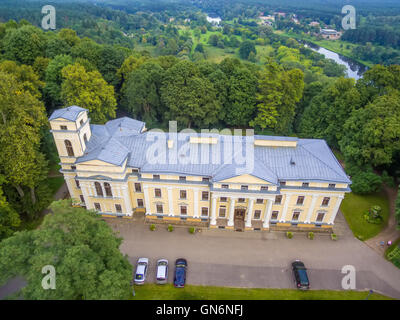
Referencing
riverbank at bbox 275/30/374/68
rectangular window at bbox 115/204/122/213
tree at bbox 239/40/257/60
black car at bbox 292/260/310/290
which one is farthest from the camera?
tree at bbox 239/40/257/60

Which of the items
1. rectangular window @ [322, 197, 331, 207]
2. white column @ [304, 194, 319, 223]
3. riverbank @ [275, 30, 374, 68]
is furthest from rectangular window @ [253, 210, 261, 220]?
riverbank @ [275, 30, 374, 68]

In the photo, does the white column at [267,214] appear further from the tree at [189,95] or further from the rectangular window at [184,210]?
the tree at [189,95]

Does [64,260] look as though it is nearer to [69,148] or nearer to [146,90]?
[69,148]

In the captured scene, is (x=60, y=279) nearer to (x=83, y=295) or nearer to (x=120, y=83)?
(x=83, y=295)

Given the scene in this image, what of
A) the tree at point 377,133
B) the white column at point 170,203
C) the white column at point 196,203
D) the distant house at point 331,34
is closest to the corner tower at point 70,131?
the white column at point 170,203

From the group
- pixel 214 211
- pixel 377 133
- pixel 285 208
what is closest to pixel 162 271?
pixel 214 211

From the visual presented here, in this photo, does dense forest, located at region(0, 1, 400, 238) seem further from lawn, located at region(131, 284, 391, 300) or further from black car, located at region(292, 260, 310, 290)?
black car, located at region(292, 260, 310, 290)
